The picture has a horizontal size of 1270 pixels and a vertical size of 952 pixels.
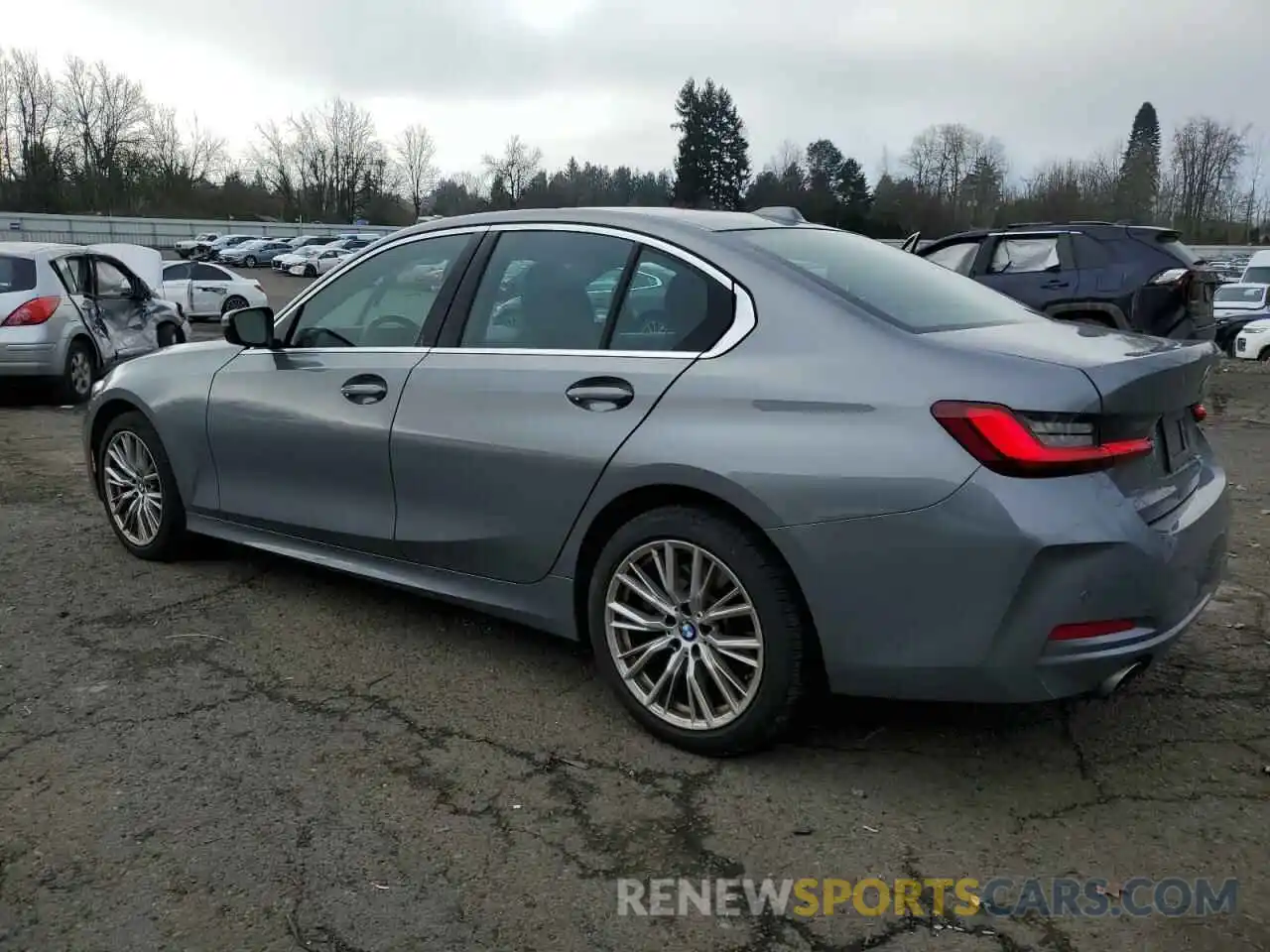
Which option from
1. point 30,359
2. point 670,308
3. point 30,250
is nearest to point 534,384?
point 670,308

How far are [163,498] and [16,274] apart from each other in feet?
23.3

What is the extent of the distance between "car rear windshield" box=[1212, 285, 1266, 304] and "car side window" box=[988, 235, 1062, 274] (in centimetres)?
1117

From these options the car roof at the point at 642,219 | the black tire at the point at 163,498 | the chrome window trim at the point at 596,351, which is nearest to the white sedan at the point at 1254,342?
the car roof at the point at 642,219

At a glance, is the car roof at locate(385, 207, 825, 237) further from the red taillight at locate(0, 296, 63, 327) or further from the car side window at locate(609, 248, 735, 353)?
the red taillight at locate(0, 296, 63, 327)

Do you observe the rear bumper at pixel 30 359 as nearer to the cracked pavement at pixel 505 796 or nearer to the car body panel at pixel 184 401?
the car body panel at pixel 184 401

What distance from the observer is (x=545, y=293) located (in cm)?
378

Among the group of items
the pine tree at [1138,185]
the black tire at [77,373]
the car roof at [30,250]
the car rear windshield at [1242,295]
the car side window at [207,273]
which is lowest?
the black tire at [77,373]

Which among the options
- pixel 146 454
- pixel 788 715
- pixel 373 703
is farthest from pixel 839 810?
pixel 146 454

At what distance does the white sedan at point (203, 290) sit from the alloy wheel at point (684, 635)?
21.0m

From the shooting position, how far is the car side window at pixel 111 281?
37.6ft

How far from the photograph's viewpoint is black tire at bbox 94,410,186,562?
496 centimetres

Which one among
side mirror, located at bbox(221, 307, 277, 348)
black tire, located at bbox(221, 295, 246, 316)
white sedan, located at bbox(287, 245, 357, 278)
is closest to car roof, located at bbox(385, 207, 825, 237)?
side mirror, located at bbox(221, 307, 277, 348)

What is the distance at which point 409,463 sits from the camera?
3.91 m

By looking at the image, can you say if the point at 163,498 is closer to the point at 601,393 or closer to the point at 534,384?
the point at 534,384
